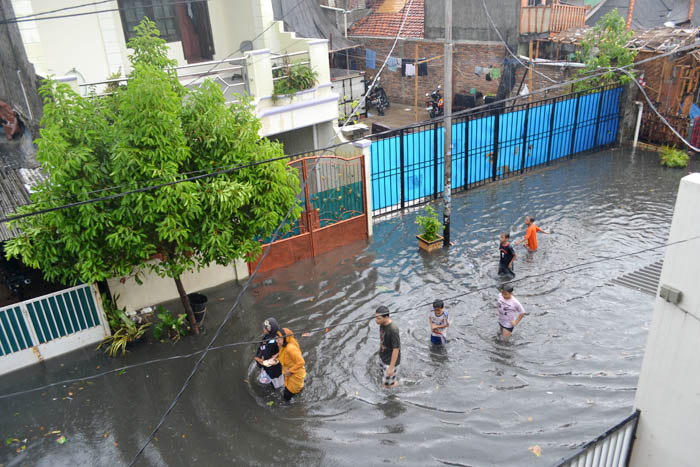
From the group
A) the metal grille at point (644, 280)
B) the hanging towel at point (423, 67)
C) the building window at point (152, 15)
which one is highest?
the building window at point (152, 15)

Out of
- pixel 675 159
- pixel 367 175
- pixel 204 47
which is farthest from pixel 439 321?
pixel 675 159

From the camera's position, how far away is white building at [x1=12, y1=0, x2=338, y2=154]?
12.4 meters

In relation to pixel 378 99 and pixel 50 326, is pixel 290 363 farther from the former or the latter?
pixel 378 99

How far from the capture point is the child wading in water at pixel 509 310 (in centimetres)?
837

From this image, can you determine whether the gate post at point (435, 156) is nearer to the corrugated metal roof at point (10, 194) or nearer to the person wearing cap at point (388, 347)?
the person wearing cap at point (388, 347)

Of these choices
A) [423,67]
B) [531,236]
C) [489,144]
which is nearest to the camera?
[531,236]

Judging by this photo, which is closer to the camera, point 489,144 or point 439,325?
point 439,325

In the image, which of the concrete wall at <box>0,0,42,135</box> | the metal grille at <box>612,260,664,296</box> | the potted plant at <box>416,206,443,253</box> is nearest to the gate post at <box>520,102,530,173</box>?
the potted plant at <box>416,206,443,253</box>

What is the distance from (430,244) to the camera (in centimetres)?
1197

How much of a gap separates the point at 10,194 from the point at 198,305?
202 inches

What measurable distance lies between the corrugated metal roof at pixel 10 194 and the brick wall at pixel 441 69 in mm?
16789

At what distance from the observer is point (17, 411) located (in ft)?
26.3

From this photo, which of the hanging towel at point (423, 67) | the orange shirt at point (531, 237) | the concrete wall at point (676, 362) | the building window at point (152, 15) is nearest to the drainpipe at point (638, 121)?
the orange shirt at point (531, 237)

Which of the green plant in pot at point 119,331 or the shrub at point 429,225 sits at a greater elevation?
the shrub at point 429,225
